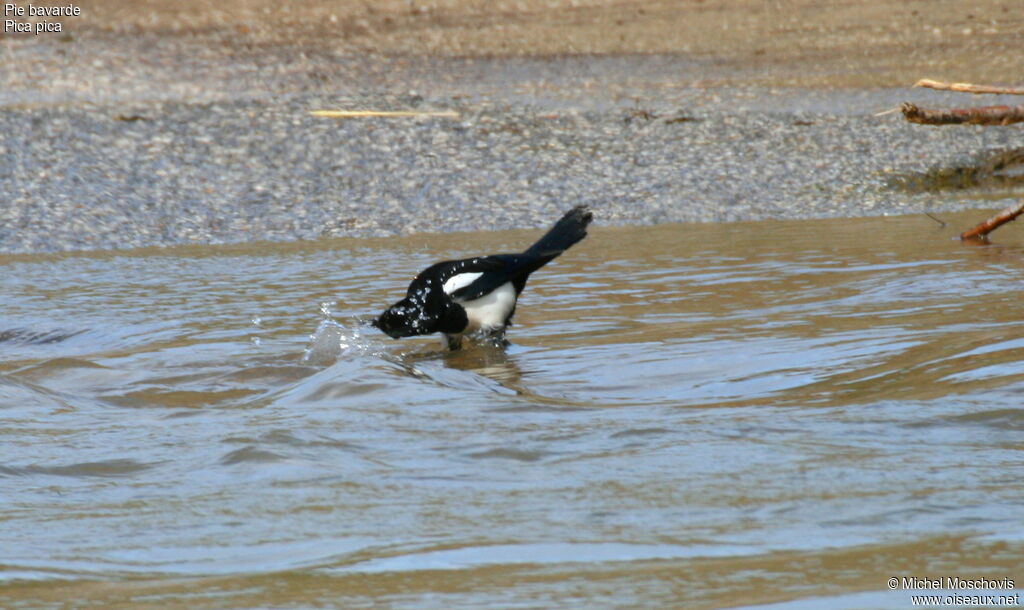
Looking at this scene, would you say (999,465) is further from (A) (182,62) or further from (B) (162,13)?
(B) (162,13)

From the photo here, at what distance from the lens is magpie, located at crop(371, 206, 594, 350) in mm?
6035

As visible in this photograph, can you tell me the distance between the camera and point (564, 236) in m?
6.71

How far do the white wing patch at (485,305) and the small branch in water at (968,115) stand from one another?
1.96 metres

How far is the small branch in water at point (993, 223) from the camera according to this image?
776cm

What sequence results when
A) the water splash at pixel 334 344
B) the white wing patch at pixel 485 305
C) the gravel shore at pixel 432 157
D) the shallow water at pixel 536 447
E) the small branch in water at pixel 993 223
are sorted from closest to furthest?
the shallow water at pixel 536 447, the water splash at pixel 334 344, the white wing patch at pixel 485 305, the small branch in water at pixel 993 223, the gravel shore at pixel 432 157

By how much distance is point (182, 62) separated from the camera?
53.2 feet

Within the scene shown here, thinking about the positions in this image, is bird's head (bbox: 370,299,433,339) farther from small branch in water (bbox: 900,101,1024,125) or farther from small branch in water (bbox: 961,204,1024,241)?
small branch in water (bbox: 961,204,1024,241)

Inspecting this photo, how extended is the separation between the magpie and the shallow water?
0.19m

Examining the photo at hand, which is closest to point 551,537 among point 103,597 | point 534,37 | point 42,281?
point 103,597

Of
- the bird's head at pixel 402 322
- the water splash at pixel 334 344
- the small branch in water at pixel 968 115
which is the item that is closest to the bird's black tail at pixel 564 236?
the bird's head at pixel 402 322

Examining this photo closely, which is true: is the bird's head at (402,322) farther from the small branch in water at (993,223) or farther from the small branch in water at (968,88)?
the small branch in water at (993,223)

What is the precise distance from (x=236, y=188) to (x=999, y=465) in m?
8.67

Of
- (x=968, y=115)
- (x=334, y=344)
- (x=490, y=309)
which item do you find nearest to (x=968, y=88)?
(x=968, y=115)

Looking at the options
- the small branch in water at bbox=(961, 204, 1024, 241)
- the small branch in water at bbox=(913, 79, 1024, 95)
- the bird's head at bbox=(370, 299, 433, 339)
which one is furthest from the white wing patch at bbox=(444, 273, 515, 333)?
the small branch in water at bbox=(961, 204, 1024, 241)
